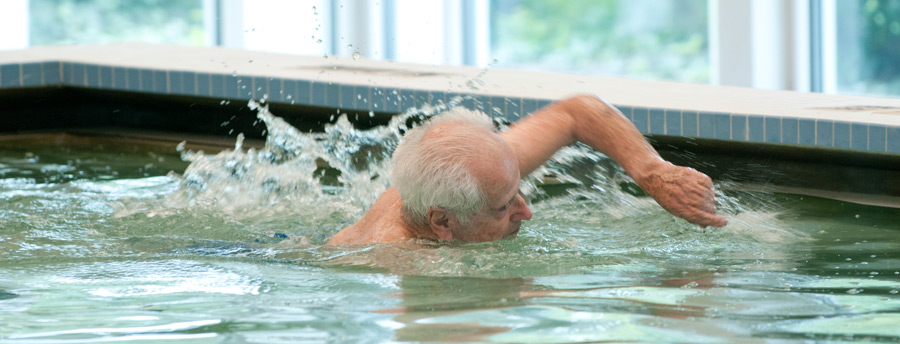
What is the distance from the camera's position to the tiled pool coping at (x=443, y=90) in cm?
397

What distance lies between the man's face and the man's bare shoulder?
191mm

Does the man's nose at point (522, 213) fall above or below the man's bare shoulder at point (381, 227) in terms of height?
above

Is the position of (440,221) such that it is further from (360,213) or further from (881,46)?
(881,46)

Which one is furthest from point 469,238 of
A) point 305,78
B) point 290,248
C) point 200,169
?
point 305,78

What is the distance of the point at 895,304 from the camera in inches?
88.9

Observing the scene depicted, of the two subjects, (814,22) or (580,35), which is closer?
(814,22)

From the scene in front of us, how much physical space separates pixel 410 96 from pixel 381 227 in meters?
2.22

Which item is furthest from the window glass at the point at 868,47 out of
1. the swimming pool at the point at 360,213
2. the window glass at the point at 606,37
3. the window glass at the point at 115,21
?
the window glass at the point at 115,21

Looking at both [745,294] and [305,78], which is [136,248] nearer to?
[745,294]

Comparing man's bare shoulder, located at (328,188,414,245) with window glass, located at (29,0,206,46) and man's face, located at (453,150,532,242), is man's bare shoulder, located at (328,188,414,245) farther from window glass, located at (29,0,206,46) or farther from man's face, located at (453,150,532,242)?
window glass, located at (29,0,206,46)

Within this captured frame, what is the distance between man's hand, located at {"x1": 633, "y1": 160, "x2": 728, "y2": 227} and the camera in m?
2.55

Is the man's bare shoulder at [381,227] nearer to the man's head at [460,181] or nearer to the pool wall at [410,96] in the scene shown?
the man's head at [460,181]

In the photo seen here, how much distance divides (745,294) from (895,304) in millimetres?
284

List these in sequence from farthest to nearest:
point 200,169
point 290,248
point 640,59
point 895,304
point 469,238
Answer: point 640,59
point 200,169
point 290,248
point 469,238
point 895,304
